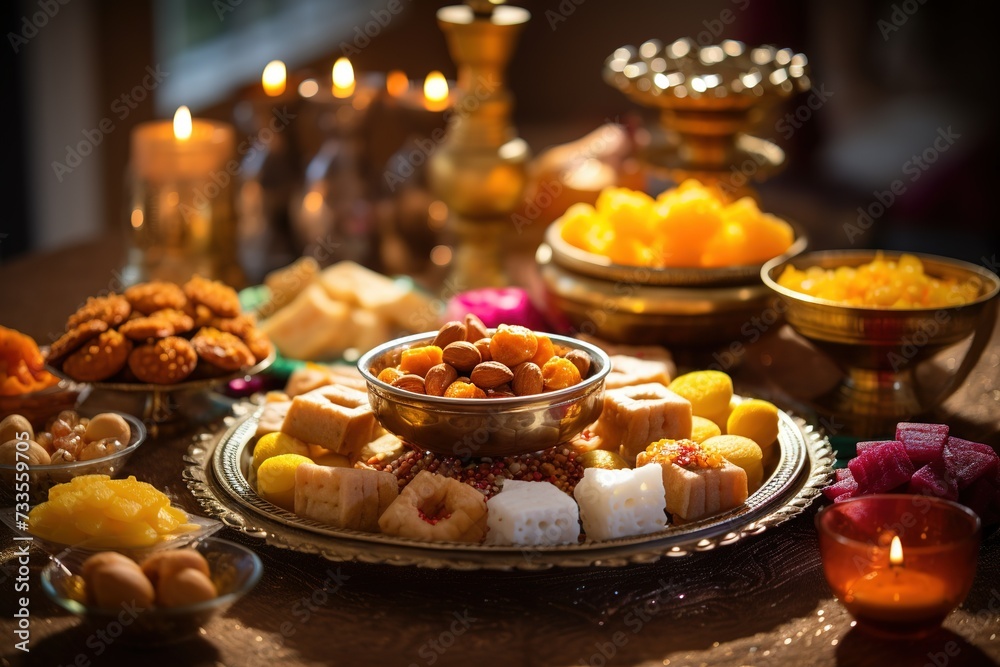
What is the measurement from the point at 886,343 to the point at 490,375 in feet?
1.99

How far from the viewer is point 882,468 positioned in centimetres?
127

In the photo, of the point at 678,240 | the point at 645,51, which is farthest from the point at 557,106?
the point at 678,240

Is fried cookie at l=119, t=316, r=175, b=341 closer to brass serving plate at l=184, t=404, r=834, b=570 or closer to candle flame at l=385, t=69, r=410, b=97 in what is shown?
brass serving plate at l=184, t=404, r=834, b=570

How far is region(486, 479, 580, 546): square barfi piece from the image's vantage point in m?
1.15

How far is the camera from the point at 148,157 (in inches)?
84.7

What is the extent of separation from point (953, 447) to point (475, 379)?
21.9 inches

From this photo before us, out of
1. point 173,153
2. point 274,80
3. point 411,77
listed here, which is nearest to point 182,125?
point 173,153

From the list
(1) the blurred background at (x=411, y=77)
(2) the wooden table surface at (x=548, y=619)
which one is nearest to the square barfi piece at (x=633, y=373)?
(2) the wooden table surface at (x=548, y=619)

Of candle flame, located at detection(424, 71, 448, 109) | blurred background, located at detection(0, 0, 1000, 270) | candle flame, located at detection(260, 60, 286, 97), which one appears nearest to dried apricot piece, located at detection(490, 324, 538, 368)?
candle flame, located at detection(424, 71, 448, 109)

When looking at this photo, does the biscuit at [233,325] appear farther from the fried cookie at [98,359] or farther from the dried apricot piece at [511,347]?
the dried apricot piece at [511,347]

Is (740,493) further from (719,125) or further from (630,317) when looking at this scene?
(719,125)

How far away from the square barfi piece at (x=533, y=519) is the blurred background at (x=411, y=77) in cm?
181

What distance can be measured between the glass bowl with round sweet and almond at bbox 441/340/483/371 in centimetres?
51

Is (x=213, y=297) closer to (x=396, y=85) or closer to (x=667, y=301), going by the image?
(x=667, y=301)
